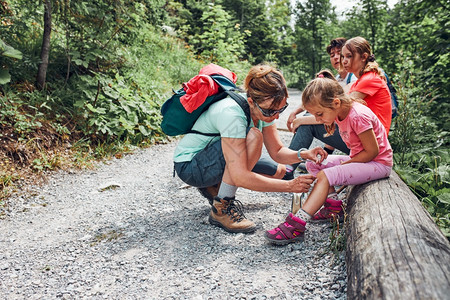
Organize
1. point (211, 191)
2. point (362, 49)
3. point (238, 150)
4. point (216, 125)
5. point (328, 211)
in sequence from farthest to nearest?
1. point (362, 49)
2. point (211, 191)
3. point (328, 211)
4. point (216, 125)
5. point (238, 150)

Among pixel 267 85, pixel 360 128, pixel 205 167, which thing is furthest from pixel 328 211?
pixel 267 85

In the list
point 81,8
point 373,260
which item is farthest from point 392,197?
point 81,8

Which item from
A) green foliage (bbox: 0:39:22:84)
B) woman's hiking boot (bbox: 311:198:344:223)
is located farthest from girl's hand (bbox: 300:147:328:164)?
green foliage (bbox: 0:39:22:84)

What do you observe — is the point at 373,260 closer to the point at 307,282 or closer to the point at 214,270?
the point at 307,282

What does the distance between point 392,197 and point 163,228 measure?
5.87 feet

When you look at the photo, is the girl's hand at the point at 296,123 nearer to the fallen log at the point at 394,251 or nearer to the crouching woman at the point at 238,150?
the crouching woman at the point at 238,150

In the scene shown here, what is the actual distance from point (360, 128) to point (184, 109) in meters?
1.34

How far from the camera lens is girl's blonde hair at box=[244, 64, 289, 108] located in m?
2.35

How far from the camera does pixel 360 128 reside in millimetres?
2447

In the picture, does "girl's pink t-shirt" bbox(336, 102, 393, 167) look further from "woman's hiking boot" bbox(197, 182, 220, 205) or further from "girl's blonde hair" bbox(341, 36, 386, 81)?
"woman's hiking boot" bbox(197, 182, 220, 205)

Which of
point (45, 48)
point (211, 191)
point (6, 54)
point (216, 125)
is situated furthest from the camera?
point (45, 48)

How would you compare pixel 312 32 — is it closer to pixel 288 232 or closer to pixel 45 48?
A: pixel 45 48

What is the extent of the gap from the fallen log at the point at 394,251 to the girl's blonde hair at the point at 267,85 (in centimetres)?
95

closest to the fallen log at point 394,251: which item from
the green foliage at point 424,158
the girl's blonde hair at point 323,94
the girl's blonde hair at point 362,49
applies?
the green foliage at point 424,158
